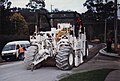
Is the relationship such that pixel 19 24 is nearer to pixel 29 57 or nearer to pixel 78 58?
pixel 78 58

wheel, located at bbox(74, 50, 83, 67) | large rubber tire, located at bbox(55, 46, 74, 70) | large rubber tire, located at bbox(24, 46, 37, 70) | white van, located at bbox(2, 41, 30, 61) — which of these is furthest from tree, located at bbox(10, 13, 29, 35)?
large rubber tire, located at bbox(55, 46, 74, 70)

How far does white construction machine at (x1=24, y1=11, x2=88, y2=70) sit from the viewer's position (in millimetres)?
20375

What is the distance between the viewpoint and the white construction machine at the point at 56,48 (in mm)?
20375

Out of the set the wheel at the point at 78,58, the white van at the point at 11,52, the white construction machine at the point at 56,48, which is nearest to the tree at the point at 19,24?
the white van at the point at 11,52

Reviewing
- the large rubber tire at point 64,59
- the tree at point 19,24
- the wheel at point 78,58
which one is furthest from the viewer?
the tree at point 19,24

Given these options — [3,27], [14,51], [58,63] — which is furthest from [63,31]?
Answer: [3,27]

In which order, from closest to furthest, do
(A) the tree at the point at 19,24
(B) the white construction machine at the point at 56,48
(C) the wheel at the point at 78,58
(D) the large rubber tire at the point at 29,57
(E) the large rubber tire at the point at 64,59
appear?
(E) the large rubber tire at the point at 64,59 → (B) the white construction machine at the point at 56,48 → (D) the large rubber tire at the point at 29,57 → (C) the wheel at the point at 78,58 → (A) the tree at the point at 19,24

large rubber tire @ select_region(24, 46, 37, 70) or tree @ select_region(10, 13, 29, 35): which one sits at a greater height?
tree @ select_region(10, 13, 29, 35)

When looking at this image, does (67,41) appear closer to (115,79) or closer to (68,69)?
(68,69)

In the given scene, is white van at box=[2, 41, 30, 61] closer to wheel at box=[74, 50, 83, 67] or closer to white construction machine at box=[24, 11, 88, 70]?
wheel at box=[74, 50, 83, 67]

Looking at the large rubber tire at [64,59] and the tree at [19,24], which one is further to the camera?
the tree at [19,24]

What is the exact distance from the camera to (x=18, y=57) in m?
33.8

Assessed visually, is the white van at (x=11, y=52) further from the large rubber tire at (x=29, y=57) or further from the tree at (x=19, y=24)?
the tree at (x=19, y=24)

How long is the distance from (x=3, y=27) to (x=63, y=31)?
92.7 ft
